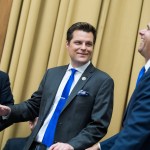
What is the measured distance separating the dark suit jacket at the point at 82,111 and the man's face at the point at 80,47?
81 mm

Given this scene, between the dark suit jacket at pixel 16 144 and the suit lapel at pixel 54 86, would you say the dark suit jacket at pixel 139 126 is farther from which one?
the dark suit jacket at pixel 16 144

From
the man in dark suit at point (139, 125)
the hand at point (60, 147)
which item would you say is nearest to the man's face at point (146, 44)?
the man in dark suit at point (139, 125)

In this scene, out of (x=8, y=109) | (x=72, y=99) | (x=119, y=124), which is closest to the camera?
(x=72, y=99)

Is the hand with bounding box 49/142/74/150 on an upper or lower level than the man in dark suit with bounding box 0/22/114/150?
lower

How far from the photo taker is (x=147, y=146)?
142cm

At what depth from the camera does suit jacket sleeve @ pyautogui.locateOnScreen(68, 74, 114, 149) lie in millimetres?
1729

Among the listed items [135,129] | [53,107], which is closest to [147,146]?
[135,129]

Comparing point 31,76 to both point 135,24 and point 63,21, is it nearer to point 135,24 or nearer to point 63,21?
point 63,21

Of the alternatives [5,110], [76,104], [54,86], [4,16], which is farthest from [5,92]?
[4,16]

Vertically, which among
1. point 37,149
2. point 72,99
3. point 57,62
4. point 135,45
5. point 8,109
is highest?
point 135,45

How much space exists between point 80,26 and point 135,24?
2.44 feet

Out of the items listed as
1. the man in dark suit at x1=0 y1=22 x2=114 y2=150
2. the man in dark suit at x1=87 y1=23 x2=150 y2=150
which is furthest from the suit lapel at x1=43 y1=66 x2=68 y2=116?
the man in dark suit at x1=87 y1=23 x2=150 y2=150

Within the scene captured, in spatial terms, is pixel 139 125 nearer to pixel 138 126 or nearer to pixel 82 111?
pixel 138 126

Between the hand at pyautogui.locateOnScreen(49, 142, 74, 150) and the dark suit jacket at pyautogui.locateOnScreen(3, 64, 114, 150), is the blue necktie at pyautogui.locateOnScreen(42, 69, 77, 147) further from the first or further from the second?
the hand at pyautogui.locateOnScreen(49, 142, 74, 150)
